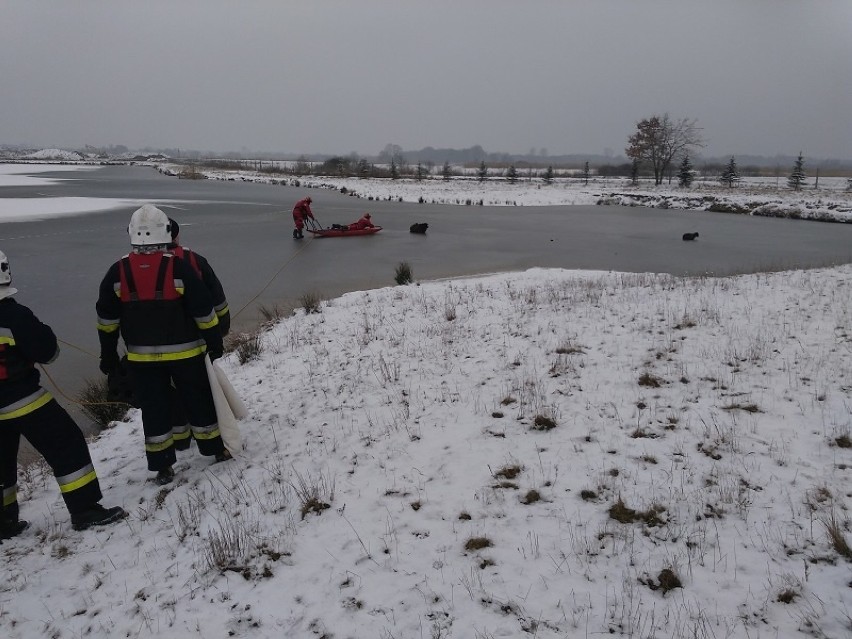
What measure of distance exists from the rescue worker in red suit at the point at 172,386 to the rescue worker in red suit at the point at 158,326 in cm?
8

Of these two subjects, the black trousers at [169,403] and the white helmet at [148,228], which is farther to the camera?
the black trousers at [169,403]

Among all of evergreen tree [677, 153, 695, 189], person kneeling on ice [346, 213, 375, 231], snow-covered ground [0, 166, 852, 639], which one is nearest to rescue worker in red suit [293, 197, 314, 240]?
person kneeling on ice [346, 213, 375, 231]

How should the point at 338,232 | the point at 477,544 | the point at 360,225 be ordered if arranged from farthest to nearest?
the point at 360,225 → the point at 338,232 → the point at 477,544

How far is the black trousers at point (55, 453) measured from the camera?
12.3 feet

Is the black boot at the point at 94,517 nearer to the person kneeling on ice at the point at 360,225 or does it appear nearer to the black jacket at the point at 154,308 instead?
the black jacket at the point at 154,308

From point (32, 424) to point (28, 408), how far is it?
0.13 metres

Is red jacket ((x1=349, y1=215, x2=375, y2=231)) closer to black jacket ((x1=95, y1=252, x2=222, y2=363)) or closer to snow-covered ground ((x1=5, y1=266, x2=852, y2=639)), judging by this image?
snow-covered ground ((x1=5, y1=266, x2=852, y2=639))

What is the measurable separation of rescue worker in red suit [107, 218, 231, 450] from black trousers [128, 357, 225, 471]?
5cm

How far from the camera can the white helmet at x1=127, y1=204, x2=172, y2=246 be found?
394cm

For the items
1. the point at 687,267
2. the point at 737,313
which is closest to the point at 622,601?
the point at 737,313

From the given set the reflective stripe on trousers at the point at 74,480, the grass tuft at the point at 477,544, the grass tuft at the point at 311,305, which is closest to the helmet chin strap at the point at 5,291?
the reflective stripe on trousers at the point at 74,480

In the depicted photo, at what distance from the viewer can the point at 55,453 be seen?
3861 millimetres

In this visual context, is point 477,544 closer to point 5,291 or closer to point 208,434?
point 208,434

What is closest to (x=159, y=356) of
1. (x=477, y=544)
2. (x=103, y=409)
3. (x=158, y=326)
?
(x=158, y=326)
